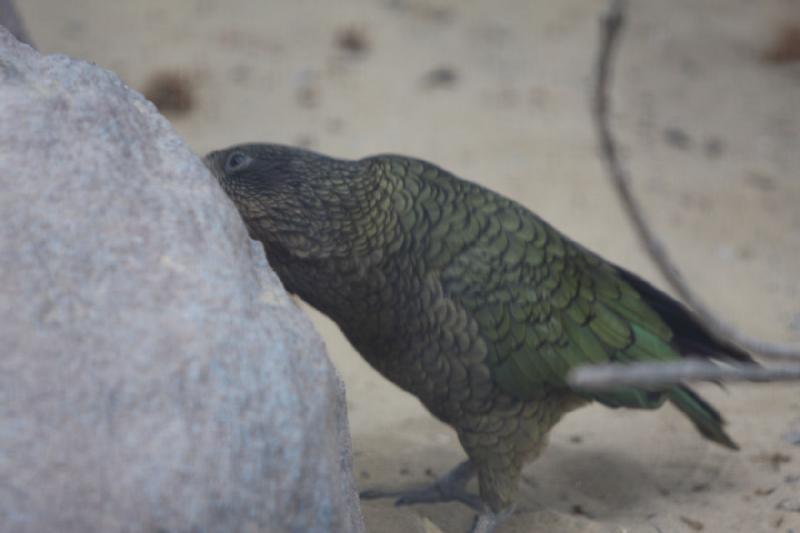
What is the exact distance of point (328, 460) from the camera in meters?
1.95

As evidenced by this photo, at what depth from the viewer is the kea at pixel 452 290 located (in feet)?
9.55

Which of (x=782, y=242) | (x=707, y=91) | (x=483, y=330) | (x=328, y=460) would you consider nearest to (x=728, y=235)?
(x=782, y=242)

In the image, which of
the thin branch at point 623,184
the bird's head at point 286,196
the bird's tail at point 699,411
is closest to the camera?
the thin branch at point 623,184

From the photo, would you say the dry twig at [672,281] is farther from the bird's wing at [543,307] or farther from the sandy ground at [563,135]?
the sandy ground at [563,135]

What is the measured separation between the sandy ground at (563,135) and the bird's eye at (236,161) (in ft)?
3.66

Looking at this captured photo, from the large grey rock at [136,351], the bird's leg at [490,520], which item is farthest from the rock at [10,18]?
the bird's leg at [490,520]

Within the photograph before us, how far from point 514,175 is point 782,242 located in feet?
5.22

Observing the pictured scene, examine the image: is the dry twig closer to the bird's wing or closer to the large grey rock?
the large grey rock

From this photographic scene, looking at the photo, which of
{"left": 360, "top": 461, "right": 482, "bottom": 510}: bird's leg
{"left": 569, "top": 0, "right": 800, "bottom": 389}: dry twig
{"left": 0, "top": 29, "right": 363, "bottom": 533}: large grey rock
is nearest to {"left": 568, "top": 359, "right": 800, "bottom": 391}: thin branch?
{"left": 569, "top": 0, "right": 800, "bottom": 389}: dry twig

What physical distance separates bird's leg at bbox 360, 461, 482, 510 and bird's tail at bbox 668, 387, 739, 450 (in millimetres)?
764

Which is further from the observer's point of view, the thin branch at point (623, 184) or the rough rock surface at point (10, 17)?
the rough rock surface at point (10, 17)

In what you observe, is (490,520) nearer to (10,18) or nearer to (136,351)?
(136,351)

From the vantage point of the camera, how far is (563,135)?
21.4ft

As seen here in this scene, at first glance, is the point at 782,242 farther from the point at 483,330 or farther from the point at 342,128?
the point at 483,330
